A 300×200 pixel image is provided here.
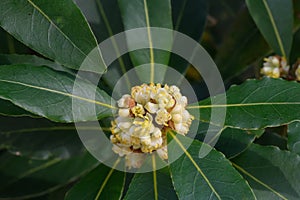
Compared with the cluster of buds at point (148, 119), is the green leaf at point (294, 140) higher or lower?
lower

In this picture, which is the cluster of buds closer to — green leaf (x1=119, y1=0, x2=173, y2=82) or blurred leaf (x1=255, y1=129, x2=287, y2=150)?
green leaf (x1=119, y1=0, x2=173, y2=82)

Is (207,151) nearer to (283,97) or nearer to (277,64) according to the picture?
(283,97)

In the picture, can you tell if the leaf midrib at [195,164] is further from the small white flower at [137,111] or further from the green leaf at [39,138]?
the green leaf at [39,138]

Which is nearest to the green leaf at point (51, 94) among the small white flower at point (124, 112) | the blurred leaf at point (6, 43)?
the small white flower at point (124, 112)

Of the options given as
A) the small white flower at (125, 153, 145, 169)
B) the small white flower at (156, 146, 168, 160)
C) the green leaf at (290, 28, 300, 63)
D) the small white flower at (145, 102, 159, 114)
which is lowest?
the small white flower at (156, 146, 168, 160)

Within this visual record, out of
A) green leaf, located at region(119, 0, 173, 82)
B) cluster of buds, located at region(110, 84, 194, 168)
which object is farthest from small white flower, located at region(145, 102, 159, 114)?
green leaf, located at region(119, 0, 173, 82)

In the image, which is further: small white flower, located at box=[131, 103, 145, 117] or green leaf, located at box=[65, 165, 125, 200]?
green leaf, located at box=[65, 165, 125, 200]

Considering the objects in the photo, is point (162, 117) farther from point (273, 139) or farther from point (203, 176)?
point (273, 139)
